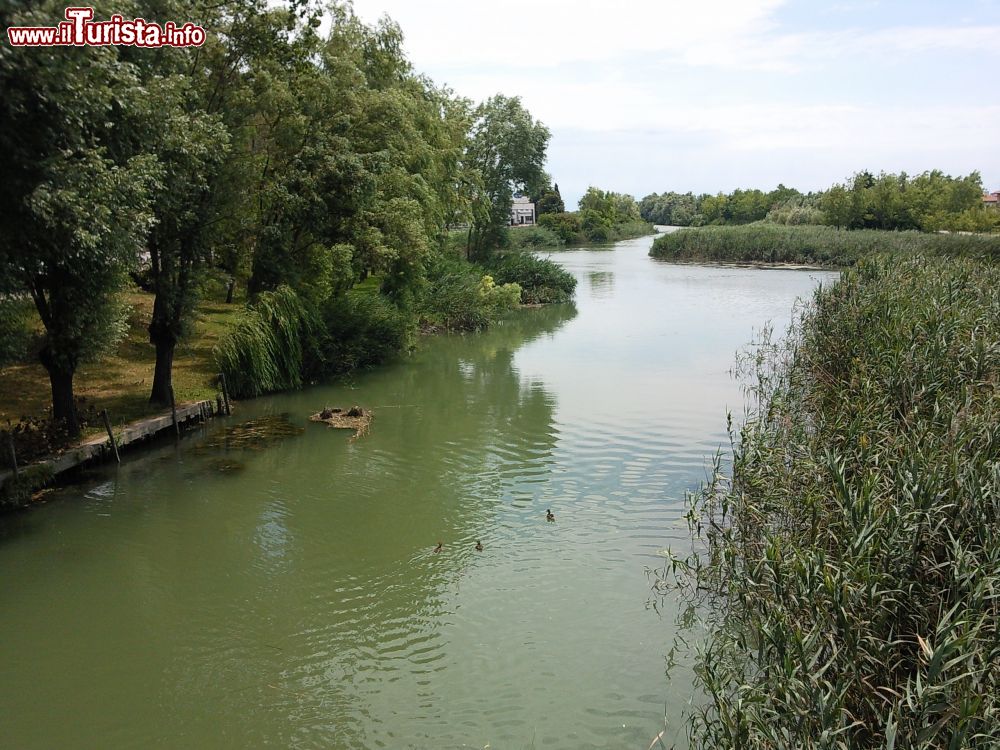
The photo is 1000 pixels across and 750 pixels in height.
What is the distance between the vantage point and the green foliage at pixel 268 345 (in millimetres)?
19047

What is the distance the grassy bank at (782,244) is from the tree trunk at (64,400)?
44.4 meters

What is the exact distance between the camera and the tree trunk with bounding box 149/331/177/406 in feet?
54.0

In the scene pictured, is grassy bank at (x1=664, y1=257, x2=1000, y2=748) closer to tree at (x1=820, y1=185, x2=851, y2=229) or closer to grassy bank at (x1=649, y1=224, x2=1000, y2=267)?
grassy bank at (x1=649, y1=224, x2=1000, y2=267)

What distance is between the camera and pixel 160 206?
13.9 meters

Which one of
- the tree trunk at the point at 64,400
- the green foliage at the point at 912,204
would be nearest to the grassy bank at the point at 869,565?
the tree trunk at the point at 64,400

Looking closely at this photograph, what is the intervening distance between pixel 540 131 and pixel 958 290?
115 feet

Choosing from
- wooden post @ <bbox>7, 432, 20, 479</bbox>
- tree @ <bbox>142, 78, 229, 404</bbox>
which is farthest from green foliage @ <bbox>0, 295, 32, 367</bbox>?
tree @ <bbox>142, 78, 229, 404</bbox>

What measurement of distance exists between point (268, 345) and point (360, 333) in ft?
12.2

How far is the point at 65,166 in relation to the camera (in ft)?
31.4

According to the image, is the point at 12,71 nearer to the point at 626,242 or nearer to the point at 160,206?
the point at 160,206

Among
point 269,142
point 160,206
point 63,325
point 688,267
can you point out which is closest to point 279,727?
point 63,325

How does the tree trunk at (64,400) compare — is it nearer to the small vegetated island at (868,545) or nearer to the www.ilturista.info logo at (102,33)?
the www.ilturista.info logo at (102,33)

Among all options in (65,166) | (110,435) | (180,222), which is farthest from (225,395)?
(65,166)

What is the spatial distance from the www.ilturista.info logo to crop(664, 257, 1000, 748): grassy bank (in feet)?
29.4
